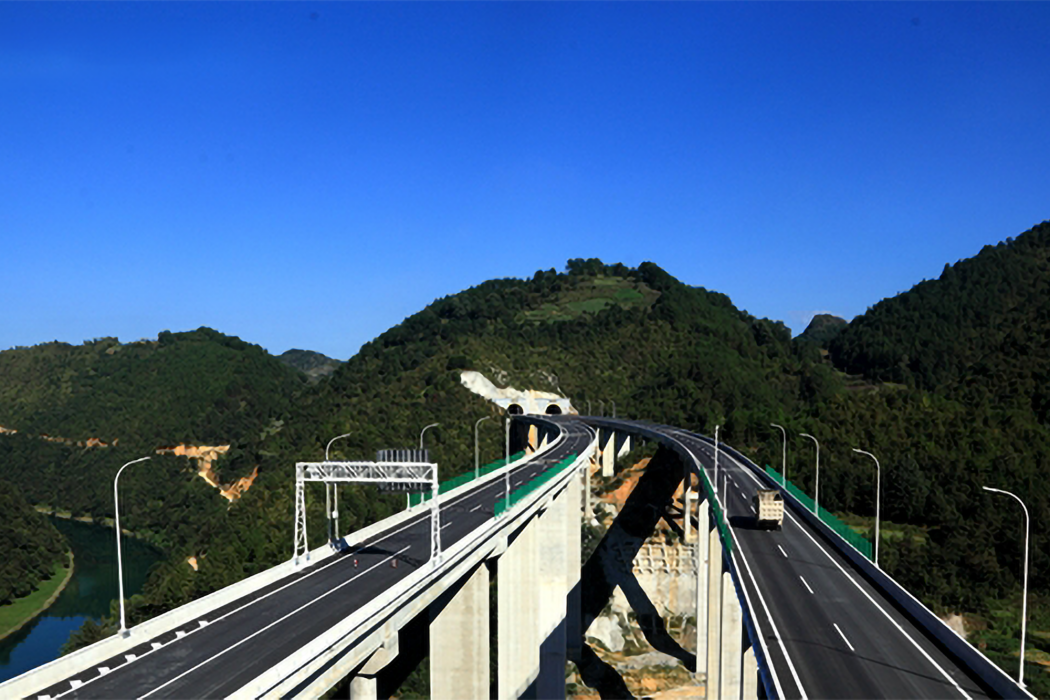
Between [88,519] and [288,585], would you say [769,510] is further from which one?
[88,519]

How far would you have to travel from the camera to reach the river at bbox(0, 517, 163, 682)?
9094 centimetres

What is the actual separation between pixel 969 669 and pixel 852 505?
2804 inches

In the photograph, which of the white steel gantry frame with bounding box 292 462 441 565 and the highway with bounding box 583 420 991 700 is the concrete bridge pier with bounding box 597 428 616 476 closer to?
the highway with bounding box 583 420 991 700

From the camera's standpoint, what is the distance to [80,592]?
120 m

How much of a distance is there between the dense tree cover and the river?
4.34m

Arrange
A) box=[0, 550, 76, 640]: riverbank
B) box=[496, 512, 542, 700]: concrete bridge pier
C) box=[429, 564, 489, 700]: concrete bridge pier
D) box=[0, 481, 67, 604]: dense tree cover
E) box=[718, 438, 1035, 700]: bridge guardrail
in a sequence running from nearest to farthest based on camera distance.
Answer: box=[718, 438, 1035, 700]: bridge guardrail, box=[429, 564, 489, 700]: concrete bridge pier, box=[496, 512, 542, 700]: concrete bridge pier, box=[0, 550, 76, 640]: riverbank, box=[0, 481, 67, 604]: dense tree cover

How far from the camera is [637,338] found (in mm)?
190625

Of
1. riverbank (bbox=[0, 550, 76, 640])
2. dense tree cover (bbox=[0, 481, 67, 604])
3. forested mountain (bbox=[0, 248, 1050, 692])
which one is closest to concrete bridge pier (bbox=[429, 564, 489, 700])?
forested mountain (bbox=[0, 248, 1050, 692])

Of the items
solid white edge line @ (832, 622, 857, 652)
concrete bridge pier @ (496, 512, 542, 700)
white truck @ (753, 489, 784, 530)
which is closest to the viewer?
solid white edge line @ (832, 622, 857, 652)

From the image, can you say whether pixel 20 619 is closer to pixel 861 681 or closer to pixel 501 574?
pixel 501 574

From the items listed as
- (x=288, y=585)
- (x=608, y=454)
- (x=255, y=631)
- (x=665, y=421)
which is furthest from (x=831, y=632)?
(x=665, y=421)

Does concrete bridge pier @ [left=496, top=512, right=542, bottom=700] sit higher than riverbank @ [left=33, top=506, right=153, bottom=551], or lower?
higher

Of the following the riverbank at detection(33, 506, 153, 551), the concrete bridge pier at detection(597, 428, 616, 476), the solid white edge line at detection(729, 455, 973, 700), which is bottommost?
the riverbank at detection(33, 506, 153, 551)

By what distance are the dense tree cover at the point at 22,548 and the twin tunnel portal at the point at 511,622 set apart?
214 ft
